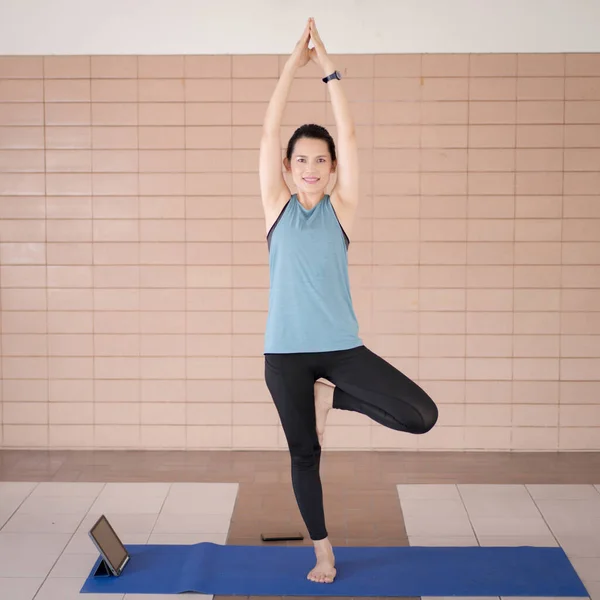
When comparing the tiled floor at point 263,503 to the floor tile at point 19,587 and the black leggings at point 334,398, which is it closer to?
the floor tile at point 19,587

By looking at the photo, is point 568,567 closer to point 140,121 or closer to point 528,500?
point 528,500

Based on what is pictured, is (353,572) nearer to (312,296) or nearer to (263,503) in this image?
(263,503)

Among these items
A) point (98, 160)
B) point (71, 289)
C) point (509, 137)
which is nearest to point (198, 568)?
point (71, 289)

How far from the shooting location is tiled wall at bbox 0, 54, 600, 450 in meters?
4.39

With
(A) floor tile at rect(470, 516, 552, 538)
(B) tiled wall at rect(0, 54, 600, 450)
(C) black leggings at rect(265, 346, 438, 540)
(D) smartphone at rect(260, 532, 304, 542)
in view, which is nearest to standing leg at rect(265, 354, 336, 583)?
(C) black leggings at rect(265, 346, 438, 540)

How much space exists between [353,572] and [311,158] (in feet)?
4.98

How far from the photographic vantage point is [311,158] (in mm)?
2691

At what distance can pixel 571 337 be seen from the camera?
4.46 m

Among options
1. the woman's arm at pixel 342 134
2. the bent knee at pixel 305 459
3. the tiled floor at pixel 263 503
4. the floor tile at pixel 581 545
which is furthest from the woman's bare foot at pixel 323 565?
the woman's arm at pixel 342 134

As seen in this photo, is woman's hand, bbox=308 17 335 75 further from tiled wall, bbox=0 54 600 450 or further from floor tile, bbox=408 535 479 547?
floor tile, bbox=408 535 479 547

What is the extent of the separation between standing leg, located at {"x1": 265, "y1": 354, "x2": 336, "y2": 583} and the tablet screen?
72 cm

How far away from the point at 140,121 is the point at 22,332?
4.62 feet

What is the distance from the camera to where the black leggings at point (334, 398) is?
2520 mm

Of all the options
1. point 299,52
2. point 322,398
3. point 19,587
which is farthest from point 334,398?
point 19,587
